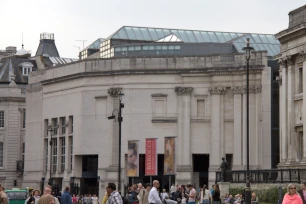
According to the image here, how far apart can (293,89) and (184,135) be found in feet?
91.4

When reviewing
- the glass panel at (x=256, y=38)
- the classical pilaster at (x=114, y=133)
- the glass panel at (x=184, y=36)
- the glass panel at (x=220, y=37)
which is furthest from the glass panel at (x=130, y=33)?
the classical pilaster at (x=114, y=133)

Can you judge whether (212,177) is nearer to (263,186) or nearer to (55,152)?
(55,152)

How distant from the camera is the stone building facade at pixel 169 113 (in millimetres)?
95562

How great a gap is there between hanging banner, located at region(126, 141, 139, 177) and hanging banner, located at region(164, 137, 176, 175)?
273cm

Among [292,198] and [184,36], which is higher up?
[184,36]

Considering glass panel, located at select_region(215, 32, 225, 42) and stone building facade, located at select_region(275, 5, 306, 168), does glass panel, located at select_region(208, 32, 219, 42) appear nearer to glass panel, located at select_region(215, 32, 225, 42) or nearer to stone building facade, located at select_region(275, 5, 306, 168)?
glass panel, located at select_region(215, 32, 225, 42)

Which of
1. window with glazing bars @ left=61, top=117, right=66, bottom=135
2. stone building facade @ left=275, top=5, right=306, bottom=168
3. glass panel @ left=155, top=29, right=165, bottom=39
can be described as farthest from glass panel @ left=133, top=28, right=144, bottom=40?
stone building facade @ left=275, top=5, right=306, bottom=168

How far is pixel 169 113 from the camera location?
9850 cm

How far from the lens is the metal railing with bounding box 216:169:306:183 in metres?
61.9

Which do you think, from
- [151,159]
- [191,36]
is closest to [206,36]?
[191,36]

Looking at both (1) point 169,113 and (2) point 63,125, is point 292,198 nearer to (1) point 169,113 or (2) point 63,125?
(1) point 169,113

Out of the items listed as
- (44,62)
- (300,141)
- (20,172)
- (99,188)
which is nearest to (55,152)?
(99,188)

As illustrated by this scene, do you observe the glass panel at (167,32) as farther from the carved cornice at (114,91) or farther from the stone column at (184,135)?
the stone column at (184,135)

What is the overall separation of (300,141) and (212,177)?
2533cm
